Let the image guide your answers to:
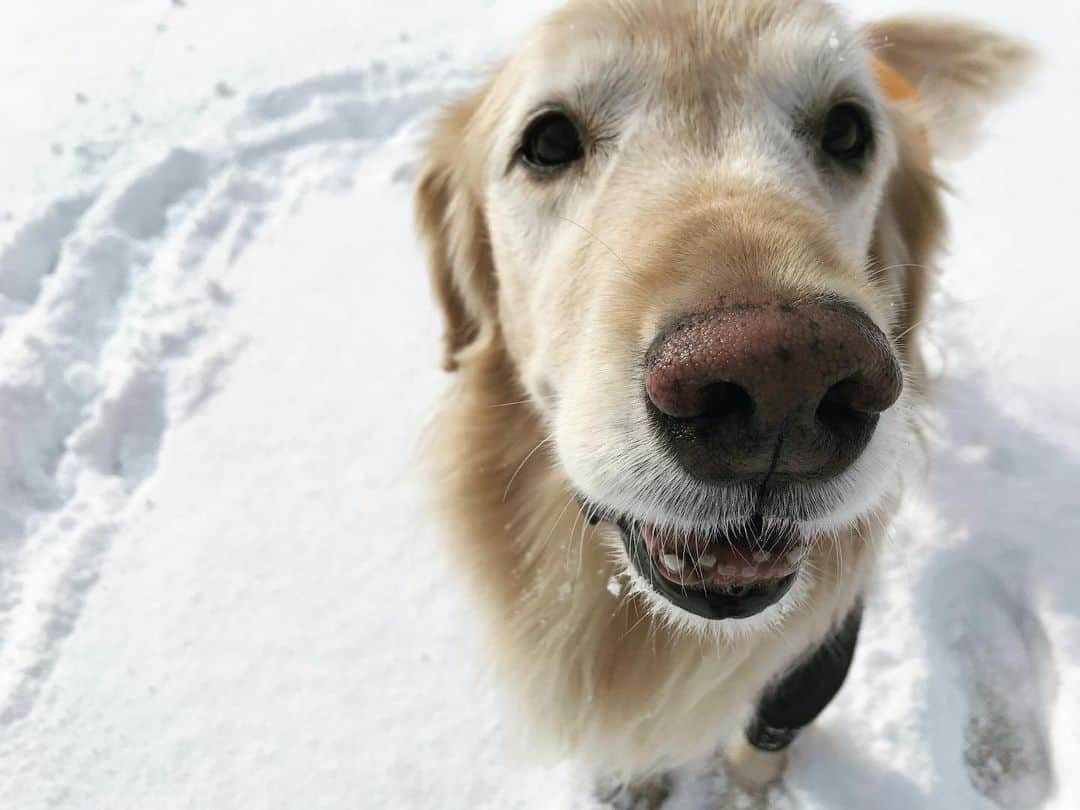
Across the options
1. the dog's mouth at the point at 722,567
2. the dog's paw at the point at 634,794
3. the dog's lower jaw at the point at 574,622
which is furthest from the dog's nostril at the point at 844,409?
the dog's paw at the point at 634,794

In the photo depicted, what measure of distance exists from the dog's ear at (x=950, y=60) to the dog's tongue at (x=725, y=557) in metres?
2.55

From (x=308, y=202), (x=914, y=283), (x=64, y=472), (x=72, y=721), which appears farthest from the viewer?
(x=308, y=202)

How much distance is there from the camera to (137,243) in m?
4.02

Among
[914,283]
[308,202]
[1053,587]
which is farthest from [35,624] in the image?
[1053,587]

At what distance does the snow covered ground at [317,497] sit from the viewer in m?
2.39

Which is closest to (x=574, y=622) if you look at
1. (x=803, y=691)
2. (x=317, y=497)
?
(x=803, y=691)

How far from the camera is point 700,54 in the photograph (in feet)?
5.47

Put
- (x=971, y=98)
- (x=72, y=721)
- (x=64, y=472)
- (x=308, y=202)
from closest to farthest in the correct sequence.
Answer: (x=72, y=721)
(x=64, y=472)
(x=971, y=98)
(x=308, y=202)

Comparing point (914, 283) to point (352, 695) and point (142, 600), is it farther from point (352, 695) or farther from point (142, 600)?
point (142, 600)

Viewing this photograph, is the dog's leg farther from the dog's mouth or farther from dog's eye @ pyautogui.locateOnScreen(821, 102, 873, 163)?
dog's eye @ pyautogui.locateOnScreen(821, 102, 873, 163)

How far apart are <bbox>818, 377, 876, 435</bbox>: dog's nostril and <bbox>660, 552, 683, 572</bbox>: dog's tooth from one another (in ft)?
1.45

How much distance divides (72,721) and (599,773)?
1708 mm

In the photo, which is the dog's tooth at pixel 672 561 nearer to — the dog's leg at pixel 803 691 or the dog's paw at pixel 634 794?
the dog's leg at pixel 803 691

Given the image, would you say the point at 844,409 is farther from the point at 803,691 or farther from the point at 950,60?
the point at 950,60
